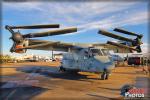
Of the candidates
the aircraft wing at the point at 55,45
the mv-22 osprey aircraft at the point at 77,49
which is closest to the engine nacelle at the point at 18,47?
the mv-22 osprey aircraft at the point at 77,49

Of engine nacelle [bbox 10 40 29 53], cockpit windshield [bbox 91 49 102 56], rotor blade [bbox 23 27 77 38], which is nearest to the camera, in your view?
rotor blade [bbox 23 27 77 38]

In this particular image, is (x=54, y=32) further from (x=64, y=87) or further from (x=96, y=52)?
(x=96, y=52)

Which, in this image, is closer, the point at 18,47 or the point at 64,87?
the point at 64,87

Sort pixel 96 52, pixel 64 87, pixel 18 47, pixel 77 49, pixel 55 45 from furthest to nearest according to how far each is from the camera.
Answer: pixel 55 45 < pixel 77 49 < pixel 96 52 < pixel 18 47 < pixel 64 87

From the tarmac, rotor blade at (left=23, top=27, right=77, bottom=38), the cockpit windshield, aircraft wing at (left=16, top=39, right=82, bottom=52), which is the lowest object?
the tarmac

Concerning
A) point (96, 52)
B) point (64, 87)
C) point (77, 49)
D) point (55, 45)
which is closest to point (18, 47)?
point (64, 87)

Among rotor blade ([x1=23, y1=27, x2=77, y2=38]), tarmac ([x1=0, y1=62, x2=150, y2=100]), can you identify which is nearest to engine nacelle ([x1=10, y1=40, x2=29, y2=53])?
rotor blade ([x1=23, y1=27, x2=77, y2=38])

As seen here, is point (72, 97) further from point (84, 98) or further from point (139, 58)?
point (139, 58)

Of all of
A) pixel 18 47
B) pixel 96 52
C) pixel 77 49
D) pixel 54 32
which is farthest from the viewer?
pixel 77 49

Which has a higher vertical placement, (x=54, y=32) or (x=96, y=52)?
(x=54, y=32)

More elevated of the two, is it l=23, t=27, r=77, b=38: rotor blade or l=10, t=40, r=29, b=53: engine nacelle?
l=23, t=27, r=77, b=38: rotor blade

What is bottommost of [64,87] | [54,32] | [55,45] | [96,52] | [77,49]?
[64,87]

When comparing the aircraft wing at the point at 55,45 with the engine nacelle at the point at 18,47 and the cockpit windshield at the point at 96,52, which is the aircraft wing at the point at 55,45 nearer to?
the cockpit windshield at the point at 96,52

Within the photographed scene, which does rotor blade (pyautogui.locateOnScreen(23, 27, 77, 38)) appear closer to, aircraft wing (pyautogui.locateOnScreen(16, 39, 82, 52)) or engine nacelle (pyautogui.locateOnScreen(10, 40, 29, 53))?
engine nacelle (pyautogui.locateOnScreen(10, 40, 29, 53))
